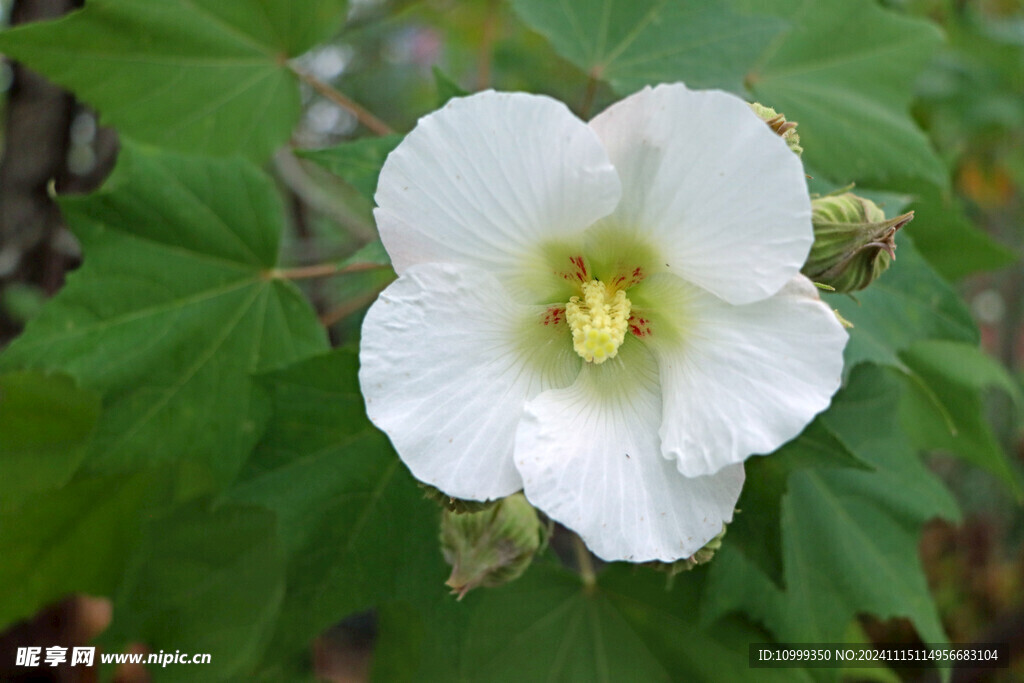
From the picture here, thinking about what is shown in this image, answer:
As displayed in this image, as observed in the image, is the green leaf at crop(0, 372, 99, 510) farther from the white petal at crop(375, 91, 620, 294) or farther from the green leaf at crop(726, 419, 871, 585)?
the green leaf at crop(726, 419, 871, 585)

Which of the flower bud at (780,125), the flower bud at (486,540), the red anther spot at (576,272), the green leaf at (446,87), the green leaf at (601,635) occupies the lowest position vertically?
the green leaf at (601,635)

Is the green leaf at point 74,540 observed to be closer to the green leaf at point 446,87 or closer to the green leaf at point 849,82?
the green leaf at point 446,87

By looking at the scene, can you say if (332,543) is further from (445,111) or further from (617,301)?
(445,111)

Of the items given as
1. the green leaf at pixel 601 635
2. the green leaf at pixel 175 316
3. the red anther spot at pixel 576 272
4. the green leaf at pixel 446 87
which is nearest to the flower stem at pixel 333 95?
the green leaf at pixel 175 316

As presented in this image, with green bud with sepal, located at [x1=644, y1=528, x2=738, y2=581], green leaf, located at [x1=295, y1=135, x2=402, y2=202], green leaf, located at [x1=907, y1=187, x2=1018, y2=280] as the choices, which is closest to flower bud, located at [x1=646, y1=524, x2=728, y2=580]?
green bud with sepal, located at [x1=644, y1=528, x2=738, y2=581]

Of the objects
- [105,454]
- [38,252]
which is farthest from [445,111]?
[38,252]

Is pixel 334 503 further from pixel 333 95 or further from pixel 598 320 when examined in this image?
pixel 333 95

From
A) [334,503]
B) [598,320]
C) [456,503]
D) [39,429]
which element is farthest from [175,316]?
[598,320]
